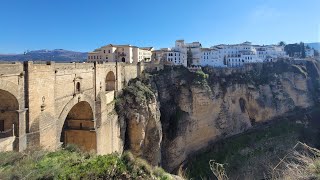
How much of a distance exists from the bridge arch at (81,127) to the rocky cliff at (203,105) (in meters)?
4.94

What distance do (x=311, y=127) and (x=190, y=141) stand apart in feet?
68.9

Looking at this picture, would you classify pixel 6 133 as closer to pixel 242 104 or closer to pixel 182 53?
pixel 242 104

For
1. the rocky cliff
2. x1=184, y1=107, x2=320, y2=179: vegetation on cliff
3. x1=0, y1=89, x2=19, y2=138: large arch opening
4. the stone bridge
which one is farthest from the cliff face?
x1=0, y1=89, x2=19, y2=138: large arch opening

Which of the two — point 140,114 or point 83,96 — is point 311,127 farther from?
point 83,96

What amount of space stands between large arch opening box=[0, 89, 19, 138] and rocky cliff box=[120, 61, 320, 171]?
11.9 meters

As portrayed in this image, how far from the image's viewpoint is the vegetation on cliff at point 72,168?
796 cm

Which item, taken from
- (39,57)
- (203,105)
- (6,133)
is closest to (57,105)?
(6,133)

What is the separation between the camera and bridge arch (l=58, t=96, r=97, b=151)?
18.7 meters

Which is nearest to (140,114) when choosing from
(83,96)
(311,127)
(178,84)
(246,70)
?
(83,96)

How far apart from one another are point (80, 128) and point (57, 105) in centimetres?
435

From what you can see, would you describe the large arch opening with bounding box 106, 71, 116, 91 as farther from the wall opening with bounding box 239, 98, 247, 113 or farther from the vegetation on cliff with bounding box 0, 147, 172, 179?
the wall opening with bounding box 239, 98, 247, 113

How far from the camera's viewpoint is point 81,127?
1906 cm

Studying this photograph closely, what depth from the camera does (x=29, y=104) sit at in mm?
12641

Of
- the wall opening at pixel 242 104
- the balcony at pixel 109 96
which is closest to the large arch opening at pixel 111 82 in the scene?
the balcony at pixel 109 96
